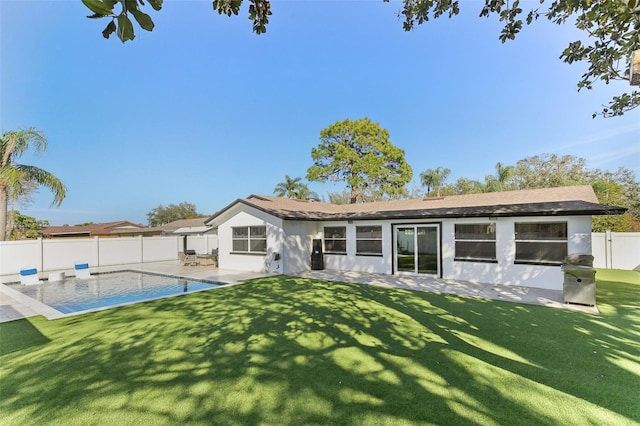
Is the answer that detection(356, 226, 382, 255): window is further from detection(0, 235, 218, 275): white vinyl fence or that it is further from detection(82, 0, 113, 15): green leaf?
detection(0, 235, 218, 275): white vinyl fence

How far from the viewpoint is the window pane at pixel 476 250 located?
36.5ft

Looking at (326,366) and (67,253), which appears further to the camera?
(67,253)

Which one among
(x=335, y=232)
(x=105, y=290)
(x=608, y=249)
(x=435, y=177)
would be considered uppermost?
(x=435, y=177)

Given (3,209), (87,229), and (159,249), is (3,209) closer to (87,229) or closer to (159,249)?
(159,249)

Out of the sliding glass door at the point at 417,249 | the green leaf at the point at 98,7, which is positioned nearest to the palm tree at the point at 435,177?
the sliding glass door at the point at 417,249

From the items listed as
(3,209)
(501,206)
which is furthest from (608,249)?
(3,209)

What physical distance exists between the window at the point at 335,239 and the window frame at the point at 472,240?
5.45 m

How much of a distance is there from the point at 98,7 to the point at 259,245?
1460 centimetres

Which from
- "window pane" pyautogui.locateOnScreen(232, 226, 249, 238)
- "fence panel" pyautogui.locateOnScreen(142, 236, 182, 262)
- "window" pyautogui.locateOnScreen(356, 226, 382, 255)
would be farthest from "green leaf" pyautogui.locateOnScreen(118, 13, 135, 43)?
"fence panel" pyautogui.locateOnScreen(142, 236, 182, 262)

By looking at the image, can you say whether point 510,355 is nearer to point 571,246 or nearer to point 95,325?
point 571,246

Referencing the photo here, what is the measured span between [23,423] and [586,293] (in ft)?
38.0

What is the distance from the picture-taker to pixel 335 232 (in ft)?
50.9

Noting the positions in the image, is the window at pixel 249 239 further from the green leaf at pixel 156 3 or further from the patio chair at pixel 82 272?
the green leaf at pixel 156 3

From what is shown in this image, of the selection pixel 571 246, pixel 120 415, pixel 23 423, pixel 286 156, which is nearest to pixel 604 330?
pixel 571 246
